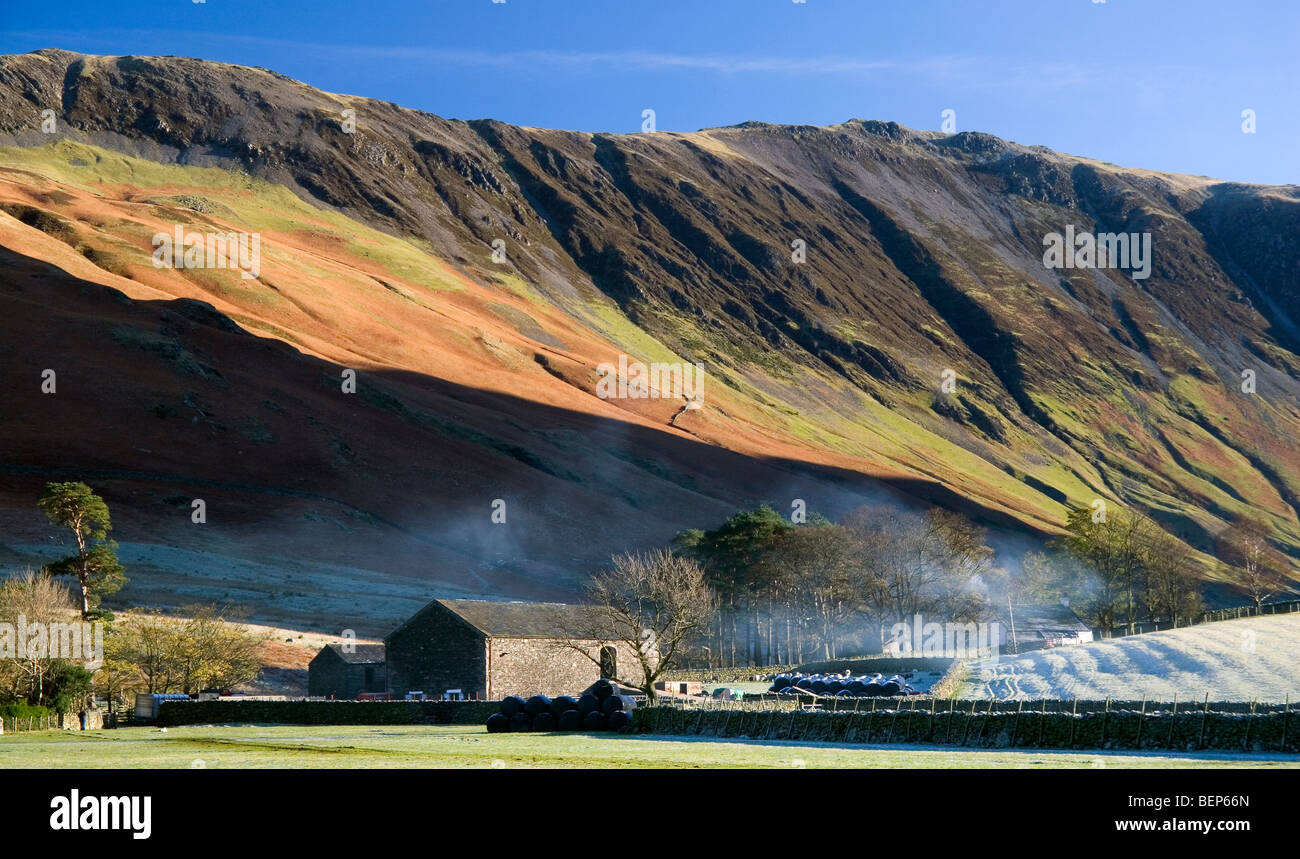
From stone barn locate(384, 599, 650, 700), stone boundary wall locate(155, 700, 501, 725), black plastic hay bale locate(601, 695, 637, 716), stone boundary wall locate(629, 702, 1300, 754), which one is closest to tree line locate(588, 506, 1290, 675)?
stone barn locate(384, 599, 650, 700)

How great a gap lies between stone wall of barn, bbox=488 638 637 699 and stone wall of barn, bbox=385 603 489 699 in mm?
1038

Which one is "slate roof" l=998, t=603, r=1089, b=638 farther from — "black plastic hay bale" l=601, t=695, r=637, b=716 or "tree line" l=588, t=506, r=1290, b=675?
"black plastic hay bale" l=601, t=695, r=637, b=716

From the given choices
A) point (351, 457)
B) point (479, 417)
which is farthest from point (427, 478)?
point (479, 417)

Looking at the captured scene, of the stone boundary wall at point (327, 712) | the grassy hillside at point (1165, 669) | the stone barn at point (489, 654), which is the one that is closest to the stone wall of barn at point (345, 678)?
the stone barn at point (489, 654)

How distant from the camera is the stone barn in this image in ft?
227

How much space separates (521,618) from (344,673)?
11.6 m

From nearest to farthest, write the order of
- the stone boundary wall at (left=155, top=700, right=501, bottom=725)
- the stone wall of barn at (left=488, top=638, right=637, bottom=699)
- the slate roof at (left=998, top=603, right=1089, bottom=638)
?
1. the stone boundary wall at (left=155, top=700, right=501, bottom=725)
2. the stone wall of barn at (left=488, top=638, right=637, bottom=699)
3. the slate roof at (left=998, top=603, right=1089, bottom=638)

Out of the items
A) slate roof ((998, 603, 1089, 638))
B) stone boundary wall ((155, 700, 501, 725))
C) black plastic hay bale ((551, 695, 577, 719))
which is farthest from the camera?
slate roof ((998, 603, 1089, 638))

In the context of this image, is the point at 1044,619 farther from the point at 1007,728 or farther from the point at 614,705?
the point at 1007,728

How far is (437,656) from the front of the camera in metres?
70.8
